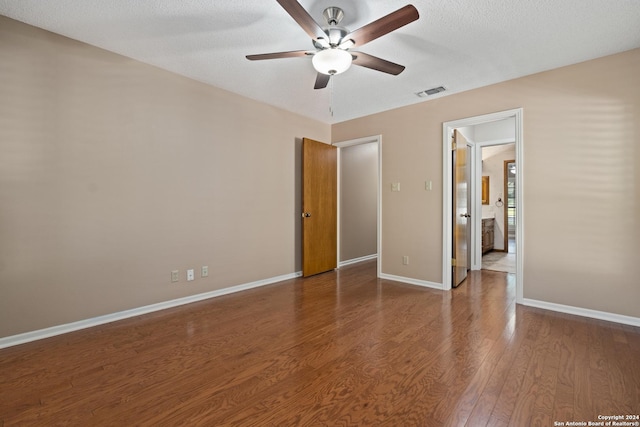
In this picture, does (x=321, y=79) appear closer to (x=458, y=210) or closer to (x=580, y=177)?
(x=458, y=210)

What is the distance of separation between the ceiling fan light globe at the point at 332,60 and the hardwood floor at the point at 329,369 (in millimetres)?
2102

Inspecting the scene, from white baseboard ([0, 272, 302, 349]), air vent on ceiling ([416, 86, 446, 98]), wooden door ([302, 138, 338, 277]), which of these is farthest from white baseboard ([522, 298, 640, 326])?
white baseboard ([0, 272, 302, 349])

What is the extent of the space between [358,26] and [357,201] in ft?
11.6

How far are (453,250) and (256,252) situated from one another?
263 cm

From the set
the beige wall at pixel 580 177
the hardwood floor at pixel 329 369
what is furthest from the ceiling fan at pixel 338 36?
the hardwood floor at pixel 329 369

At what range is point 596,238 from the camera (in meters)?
2.81

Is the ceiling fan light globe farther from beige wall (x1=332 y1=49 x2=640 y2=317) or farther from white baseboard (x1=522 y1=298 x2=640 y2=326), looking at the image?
white baseboard (x1=522 y1=298 x2=640 y2=326)

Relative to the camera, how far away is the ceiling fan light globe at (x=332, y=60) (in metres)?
2.03

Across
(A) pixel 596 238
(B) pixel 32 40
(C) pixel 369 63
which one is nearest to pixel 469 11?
(C) pixel 369 63

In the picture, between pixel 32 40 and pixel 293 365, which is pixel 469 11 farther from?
pixel 32 40

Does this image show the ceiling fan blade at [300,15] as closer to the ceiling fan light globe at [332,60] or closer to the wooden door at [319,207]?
the ceiling fan light globe at [332,60]

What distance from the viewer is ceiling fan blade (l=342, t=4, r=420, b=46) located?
67.4 inches

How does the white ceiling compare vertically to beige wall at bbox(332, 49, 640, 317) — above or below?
above

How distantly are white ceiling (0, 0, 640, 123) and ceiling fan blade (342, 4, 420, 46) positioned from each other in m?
0.26
